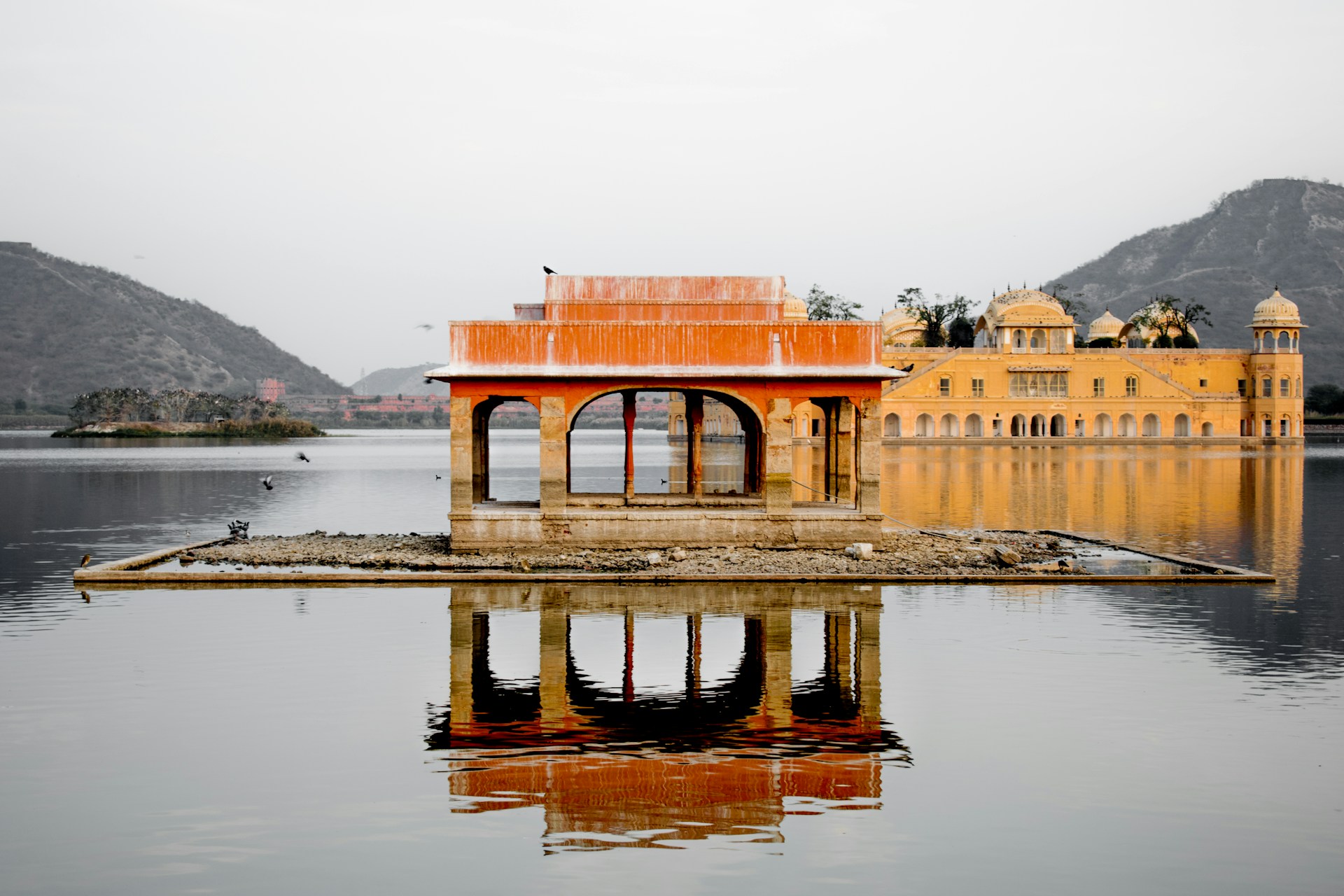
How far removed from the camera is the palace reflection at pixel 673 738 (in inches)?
414

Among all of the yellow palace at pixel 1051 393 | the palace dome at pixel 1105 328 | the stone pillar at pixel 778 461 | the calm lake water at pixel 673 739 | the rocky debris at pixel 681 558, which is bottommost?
the calm lake water at pixel 673 739

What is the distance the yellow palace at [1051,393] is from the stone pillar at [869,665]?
250 feet

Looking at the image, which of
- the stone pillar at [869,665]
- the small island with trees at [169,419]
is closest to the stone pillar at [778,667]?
the stone pillar at [869,665]

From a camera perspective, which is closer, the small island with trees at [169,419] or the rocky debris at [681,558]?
the rocky debris at [681,558]

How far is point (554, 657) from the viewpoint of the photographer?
16781 mm

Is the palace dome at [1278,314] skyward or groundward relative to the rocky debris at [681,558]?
skyward

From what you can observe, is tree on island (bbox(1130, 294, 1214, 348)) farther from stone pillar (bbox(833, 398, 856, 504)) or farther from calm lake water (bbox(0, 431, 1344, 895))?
calm lake water (bbox(0, 431, 1344, 895))

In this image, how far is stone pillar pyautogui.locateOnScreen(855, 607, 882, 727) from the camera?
1390cm

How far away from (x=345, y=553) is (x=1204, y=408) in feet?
293

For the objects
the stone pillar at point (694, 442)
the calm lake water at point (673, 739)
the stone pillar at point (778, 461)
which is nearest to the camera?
the calm lake water at point (673, 739)

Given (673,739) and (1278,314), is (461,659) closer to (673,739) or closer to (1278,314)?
(673,739)

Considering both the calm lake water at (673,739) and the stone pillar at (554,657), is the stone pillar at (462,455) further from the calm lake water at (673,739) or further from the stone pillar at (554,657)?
the stone pillar at (554,657)

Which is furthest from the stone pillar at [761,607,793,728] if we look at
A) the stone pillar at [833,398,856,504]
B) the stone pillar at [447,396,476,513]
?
the stone pillar at [833,398,856,504]

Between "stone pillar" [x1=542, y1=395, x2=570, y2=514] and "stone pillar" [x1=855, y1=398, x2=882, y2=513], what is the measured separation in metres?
5.99
